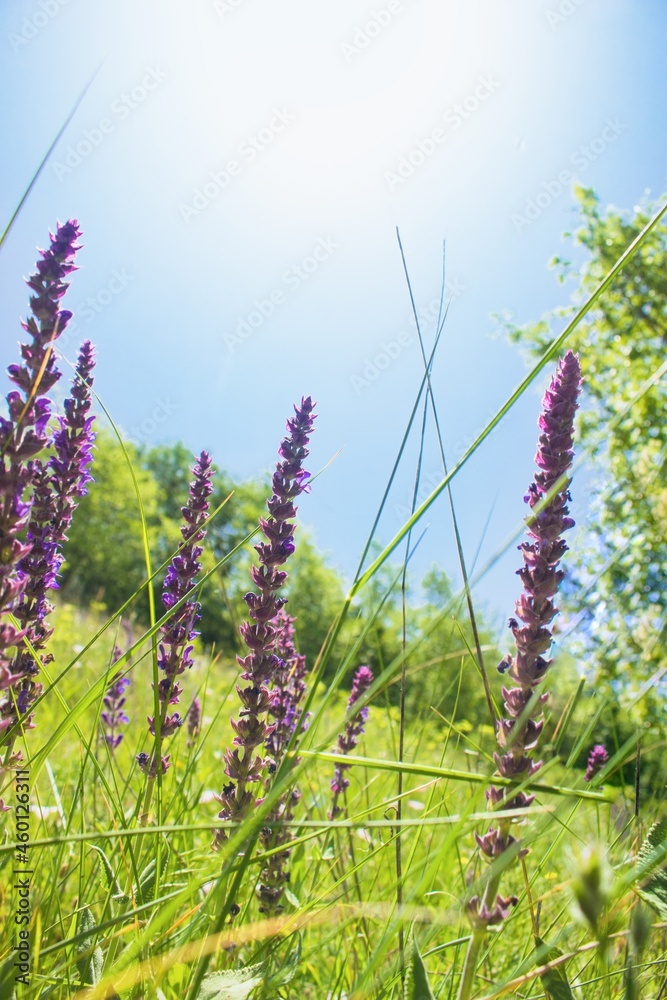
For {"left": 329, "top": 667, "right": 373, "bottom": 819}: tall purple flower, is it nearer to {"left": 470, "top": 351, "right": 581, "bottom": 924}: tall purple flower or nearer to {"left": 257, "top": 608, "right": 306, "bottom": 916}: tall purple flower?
{"left": 257, "top": 608, "right": 306, "bottom": 916}: tall purple flower

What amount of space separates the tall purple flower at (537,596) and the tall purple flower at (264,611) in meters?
0.65

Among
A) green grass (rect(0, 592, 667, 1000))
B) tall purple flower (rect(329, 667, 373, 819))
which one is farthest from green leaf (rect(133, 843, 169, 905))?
tall purple flower (rect(329, 667, 373, 819))

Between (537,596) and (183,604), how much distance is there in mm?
1092

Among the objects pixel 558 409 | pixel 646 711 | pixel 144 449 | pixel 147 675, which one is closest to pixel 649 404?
pixel 646 711

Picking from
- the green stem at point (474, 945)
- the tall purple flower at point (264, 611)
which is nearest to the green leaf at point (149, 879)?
the tall purple flower at point (264, 611)

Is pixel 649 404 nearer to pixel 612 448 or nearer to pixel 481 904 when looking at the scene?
pixel 612 448

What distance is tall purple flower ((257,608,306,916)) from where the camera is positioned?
1.96 m

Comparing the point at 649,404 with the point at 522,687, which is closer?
the point at 522,687

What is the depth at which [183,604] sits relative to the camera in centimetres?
193

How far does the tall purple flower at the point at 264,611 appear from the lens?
1720mm

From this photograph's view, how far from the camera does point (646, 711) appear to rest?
11859 mm

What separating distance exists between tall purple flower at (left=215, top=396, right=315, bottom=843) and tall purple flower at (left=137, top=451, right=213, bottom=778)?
0.71 feet

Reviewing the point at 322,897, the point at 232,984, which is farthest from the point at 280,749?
the point at 232,984

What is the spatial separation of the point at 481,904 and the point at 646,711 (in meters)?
12.6
